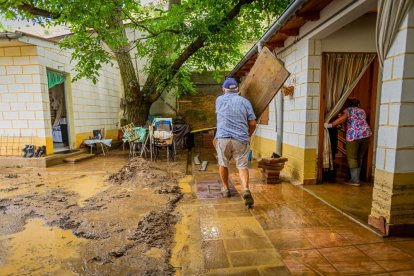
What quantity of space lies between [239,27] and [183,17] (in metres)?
2.51

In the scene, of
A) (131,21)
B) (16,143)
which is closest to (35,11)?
(131,21)

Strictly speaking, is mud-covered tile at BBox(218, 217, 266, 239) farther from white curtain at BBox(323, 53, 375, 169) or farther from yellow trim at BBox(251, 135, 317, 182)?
white curtain at BBox(323, 53, 375, 169)

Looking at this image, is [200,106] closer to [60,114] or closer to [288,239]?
[60,114]

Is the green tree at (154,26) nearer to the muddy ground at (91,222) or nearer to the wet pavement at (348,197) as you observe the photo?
the muddy ground at (91,222)

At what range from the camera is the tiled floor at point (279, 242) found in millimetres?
2229

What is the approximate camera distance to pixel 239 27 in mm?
8508

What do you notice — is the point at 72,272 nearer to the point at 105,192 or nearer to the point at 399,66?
the point at 105,192

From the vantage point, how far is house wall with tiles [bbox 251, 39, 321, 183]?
445cm

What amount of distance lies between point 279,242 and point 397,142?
5.19 ft

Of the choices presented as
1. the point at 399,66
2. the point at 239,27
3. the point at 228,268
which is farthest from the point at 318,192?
the point at 239,27

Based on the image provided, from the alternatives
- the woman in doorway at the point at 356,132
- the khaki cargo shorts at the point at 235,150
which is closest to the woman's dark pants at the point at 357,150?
the woman in doorway at the point at 356,132

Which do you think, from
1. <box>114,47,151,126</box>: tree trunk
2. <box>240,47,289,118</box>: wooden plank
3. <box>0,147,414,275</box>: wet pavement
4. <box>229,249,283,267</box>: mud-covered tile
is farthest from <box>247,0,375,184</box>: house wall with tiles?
<box>114,47,151,126</box>: tree trunk

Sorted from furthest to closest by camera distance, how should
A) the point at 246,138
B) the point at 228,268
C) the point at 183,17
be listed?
the point at 183,17, the point at 246,138, the point at 228,268

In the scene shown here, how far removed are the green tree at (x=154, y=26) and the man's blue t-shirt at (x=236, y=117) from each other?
362 cm
